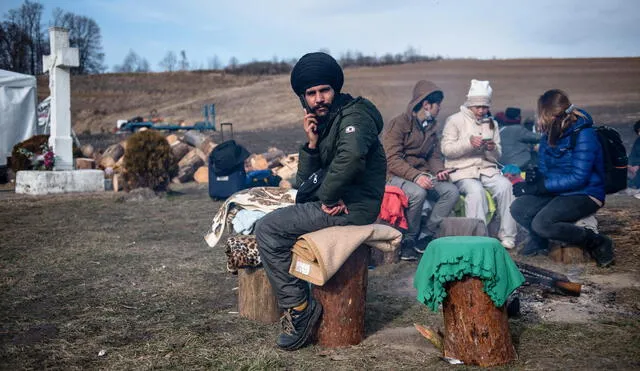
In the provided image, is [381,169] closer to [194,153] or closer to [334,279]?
[334,279]

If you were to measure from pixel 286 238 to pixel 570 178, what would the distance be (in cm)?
349

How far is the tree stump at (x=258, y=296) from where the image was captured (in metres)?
4.52

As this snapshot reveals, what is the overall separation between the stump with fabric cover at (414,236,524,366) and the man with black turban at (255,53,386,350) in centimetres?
70

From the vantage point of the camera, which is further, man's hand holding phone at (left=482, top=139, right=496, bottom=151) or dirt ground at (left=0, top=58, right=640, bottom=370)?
man's hand holding phone at (left=482, top=139, right=496, bottom=151)

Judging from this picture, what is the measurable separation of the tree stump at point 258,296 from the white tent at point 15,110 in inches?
591

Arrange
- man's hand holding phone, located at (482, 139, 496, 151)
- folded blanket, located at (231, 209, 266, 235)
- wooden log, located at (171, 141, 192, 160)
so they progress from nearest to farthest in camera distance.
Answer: folded blanket, located at (231, 209, 266, 235) → man's hand holding phone, located at (482, 139, 496, 151) → wooden log, located at (171, 141, 192, 160)

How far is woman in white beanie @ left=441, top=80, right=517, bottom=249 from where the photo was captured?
23.0 ft

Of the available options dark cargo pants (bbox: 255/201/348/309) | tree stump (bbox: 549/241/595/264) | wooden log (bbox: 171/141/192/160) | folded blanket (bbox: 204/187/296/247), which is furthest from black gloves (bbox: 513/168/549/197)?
wooden log (bbox: 171/141/192/160)

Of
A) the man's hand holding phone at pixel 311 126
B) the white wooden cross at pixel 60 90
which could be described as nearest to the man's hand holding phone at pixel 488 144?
the man's hand holding phone at pixel 311 126

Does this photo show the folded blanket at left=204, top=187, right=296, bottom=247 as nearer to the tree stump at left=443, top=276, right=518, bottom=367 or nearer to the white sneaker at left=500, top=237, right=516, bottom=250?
the tree stump at left=443, top=276, right=518, bottom=367

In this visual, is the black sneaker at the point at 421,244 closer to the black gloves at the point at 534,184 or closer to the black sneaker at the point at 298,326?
the black gloves at the point at 534,184

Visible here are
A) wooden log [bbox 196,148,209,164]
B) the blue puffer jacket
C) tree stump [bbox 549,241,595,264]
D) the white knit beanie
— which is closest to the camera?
the blue puffer jacket

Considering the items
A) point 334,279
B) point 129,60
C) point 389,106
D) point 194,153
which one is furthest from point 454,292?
point 129,60

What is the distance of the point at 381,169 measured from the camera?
165 inches
